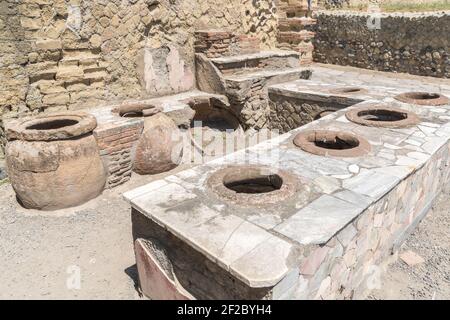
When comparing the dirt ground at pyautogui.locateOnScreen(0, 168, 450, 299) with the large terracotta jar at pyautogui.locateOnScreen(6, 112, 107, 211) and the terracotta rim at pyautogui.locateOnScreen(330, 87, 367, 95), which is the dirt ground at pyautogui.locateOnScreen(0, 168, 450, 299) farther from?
the terracotta rim at pyautogui.locateOnScreen(330, 87, 367, 95)

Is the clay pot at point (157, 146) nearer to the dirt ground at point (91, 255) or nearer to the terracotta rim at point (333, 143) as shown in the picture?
the dirt ground at point (91, 255)

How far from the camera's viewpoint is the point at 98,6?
5918mm

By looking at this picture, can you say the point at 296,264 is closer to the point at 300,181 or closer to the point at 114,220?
the point at 300,181

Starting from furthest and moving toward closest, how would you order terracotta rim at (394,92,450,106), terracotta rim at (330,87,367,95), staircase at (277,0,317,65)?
staircase at (277,0,317,65) → terracotta rim at (330,87,367,95) → terracotta rim at (394,92,450,106)

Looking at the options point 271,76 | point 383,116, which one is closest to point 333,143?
point 383,116

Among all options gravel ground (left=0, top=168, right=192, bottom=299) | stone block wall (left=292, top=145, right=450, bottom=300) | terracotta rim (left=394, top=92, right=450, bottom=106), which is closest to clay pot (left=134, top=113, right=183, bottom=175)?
gravel ground (left=0, top=168, right=192, bottom=299)

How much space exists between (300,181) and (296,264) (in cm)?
117

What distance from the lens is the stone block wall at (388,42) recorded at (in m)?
10.1

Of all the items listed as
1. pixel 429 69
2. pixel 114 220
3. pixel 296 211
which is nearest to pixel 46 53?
pixel 114 220

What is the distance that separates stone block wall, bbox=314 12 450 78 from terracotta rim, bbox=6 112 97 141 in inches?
382

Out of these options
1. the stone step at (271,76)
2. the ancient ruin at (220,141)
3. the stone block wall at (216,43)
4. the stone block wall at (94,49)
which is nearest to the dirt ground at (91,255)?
the ancient ruin at (220,141)

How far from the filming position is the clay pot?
207 inches

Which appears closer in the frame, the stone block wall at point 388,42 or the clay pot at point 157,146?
the clay pot at point 157,146

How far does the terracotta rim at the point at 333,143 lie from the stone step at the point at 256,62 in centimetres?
330
